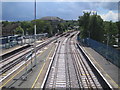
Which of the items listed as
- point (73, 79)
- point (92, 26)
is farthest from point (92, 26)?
point (73, 79)

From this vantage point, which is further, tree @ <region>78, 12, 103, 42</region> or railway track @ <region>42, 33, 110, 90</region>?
tree @ <region>78, 12, 103, 42</region>

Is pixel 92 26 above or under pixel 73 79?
above

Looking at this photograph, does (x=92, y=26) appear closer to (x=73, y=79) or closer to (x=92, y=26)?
(x=92, y=26)

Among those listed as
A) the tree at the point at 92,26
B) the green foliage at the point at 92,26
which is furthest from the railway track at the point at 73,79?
the tree at the point at 92,26

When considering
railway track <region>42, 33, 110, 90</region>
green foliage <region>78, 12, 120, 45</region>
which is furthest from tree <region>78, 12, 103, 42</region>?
railway track <region>42, 33, 110, 90</region>

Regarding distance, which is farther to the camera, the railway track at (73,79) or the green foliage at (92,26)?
the green foliage at (92,26)

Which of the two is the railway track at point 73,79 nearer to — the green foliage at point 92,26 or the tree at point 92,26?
the green foliage at point 92,26

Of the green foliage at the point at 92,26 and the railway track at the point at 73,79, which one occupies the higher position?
the green foliage at the point at 92,26

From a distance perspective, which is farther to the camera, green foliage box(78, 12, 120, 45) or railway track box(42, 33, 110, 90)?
green foliage box(78, 12, 120, 45)

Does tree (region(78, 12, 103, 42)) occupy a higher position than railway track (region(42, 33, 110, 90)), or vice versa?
tree (region(78, 12, 103, 42))

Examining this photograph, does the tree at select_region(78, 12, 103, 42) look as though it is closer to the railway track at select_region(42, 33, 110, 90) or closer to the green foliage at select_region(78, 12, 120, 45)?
the green foliage at select_region(78, 12, 120, 45)

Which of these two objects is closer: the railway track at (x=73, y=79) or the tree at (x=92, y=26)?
the railway track at (x=73, y=79)

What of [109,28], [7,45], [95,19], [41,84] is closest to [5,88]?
[41,84]

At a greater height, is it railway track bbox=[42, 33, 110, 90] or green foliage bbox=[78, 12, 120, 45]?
green foliage bbox=[78, 12, 120, 45]
